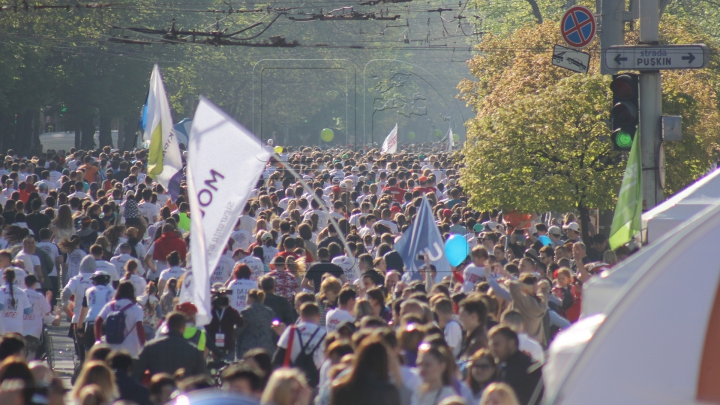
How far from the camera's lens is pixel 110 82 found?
5253cm

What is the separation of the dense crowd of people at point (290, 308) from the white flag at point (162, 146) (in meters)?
1.02

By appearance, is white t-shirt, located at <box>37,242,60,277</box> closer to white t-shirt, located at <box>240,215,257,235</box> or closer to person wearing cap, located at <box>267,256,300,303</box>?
white t-shirt, located at <box>240,215,257,235</box>

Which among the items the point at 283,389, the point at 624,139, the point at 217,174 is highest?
the point at 624,139

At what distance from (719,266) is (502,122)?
544 inches

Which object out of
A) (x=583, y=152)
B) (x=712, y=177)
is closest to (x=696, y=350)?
(x=712, y=177)

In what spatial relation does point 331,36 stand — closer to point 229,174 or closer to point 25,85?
point 25,85

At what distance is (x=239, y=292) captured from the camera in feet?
38.1

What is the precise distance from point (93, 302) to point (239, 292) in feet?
5.05

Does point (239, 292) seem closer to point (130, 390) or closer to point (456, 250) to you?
point (456, 250)

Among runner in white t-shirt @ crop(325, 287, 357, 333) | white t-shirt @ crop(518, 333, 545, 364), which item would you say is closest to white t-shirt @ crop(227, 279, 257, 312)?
runner in white t-shirt @ crop(325, 287, 357, 333)

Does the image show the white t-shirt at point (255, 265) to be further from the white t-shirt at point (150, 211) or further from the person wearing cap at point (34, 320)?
the white t-shirt at point (150, 211)

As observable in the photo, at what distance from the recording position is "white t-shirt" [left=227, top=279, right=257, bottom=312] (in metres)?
11.6

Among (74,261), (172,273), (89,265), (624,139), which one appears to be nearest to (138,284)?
(172,273)

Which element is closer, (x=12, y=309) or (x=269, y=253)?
(x=12, y=309)
